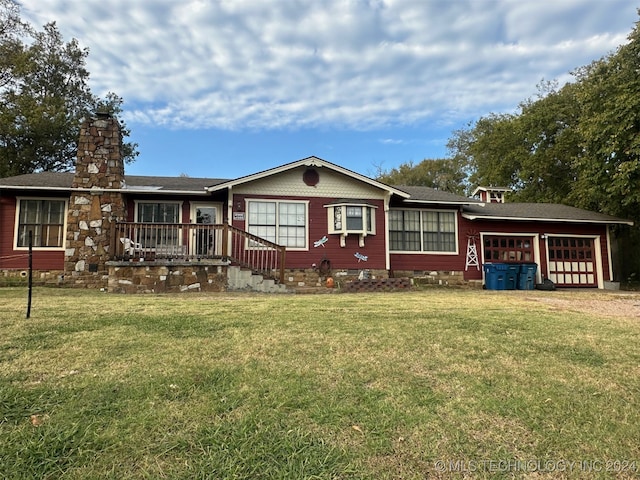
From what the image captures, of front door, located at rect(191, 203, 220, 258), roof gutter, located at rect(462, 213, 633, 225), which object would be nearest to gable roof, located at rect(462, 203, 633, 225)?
roof gutter, located at rect(462, 213, 633, 225)

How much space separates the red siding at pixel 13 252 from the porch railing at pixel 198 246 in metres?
2.52

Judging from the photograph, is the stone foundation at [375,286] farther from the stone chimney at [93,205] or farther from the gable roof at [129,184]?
the stone chimney at [93,205]

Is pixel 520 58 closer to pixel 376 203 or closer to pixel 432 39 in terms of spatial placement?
pixel 432 39

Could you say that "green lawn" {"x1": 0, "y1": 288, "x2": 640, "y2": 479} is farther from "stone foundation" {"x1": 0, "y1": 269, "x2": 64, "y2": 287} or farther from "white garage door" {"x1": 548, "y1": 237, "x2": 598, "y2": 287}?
"white garage door" {"x1": 548, "y1": 237, "x2": 598, "y2": 287}

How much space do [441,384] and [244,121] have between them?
20.5 metres

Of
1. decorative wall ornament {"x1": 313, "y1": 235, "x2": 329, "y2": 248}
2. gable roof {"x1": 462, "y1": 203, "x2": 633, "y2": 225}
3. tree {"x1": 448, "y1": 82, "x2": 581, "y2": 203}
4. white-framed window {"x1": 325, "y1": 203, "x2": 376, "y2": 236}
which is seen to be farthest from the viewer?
tree {"x1": 448, "y1": 82, "x2": 581, "y2": 203}

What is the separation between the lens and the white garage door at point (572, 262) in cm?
1426

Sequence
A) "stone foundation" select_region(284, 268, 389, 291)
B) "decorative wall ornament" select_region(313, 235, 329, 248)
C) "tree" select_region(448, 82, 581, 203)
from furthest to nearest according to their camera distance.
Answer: "tree" select_region(448, 82, 581, 203) → "decorative wall ornament" select_region(313, 235, 329, 248) → "stone foundation" select_region(284, 268, 389, 291)

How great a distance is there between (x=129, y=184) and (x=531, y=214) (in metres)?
13.9

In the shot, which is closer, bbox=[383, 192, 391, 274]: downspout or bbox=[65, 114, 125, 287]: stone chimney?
bbox=[65, 114, 125, 287]: stone chimney

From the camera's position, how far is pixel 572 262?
1444 centimetres

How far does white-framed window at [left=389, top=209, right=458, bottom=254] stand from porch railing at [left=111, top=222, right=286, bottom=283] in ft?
13.8

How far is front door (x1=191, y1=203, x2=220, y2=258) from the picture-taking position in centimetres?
1025

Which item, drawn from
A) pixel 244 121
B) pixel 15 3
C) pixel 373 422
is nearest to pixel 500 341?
pixel 373 422
